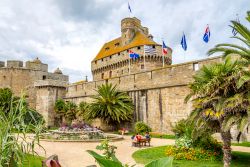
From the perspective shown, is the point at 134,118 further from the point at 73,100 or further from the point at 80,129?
the point at 73,100

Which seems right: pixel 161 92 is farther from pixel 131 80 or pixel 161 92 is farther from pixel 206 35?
pixel 206 35

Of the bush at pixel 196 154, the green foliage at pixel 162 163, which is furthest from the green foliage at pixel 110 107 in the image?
the green foliage at pixel 162 163

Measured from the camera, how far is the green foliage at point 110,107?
21.3 metres

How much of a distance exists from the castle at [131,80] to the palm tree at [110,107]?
46.0 inches

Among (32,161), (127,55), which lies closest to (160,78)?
(127,55)

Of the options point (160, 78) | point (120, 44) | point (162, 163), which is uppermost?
point (120, 44)

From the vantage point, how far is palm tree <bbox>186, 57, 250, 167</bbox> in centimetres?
836

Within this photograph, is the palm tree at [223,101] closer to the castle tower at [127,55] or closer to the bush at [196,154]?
the bush at [196,154]

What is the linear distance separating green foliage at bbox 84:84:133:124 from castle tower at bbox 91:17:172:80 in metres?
12.4

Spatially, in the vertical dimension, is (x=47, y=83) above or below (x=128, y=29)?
below

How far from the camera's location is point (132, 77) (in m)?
23.5

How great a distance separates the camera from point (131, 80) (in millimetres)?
23594

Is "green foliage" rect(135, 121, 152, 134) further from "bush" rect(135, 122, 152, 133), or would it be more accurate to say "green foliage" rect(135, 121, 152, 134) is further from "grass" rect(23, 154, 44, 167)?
"grass" rect(23, 154, 44, 167)

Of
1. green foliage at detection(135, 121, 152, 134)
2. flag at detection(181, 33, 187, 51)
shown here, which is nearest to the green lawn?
green foliage at detection(135, 121, 152, 134)
